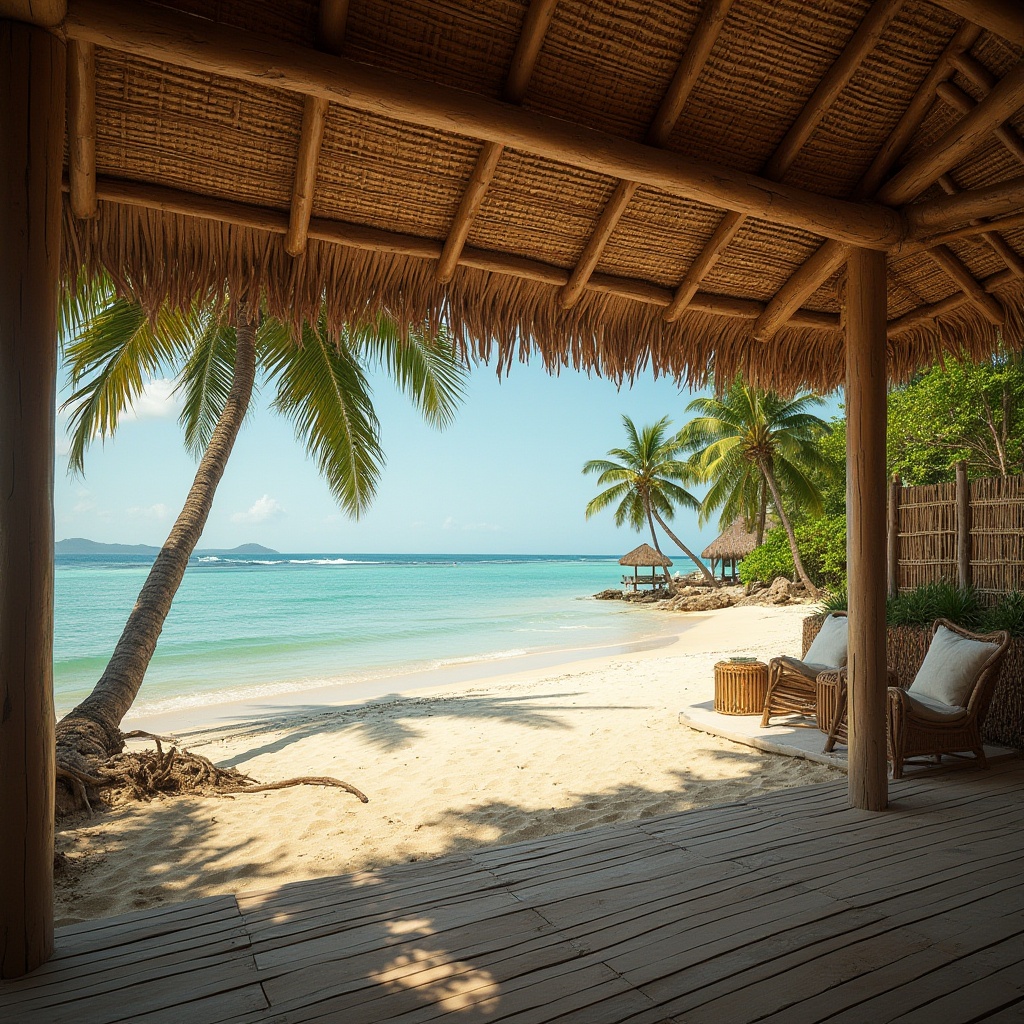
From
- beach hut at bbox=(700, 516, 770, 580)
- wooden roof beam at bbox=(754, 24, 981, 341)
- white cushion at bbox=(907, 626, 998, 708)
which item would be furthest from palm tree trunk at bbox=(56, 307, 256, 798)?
beach hut at bbox=(700, 516, 770, 580)

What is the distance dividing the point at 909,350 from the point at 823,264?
3.78ft

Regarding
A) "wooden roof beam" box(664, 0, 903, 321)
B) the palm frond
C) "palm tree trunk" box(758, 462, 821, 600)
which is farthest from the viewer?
"palm tree trunk" box(758, 462, 821, 600)

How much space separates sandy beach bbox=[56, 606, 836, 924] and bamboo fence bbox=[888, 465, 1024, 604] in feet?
7.05

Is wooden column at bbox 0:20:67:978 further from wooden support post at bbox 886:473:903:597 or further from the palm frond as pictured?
wooden support post at bbox 886:473:903:597

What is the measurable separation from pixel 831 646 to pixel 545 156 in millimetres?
3885

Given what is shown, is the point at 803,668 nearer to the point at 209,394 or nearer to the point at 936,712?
the point at 936,712

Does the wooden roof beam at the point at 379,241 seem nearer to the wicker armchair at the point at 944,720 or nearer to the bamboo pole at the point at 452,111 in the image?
the bamboo pole at the point at 452,111

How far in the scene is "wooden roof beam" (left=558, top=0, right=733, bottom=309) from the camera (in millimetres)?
2198

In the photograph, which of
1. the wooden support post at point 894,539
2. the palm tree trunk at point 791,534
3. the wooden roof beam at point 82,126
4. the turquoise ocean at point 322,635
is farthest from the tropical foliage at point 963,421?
the wooden roof beam at point 82,126

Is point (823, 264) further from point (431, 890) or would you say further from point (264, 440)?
point (264, 440)

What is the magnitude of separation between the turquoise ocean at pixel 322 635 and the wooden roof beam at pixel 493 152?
25.3ft

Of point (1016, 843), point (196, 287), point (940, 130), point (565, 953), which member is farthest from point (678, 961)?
point (940, 130)

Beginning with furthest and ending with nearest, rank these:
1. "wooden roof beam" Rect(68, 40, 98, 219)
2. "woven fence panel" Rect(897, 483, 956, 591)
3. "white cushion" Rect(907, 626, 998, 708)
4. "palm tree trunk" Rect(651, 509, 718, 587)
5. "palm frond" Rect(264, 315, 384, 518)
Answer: "palm tree trunk" Rect(651, 509, 718, 587) < "palm frond" Rect(264, 315, 384, 518) < "woven fence panel" Rect(897, 483, 956, 591) < "white cushion" Rect(907, 626, 998, 708) < "wooden roof beam" Rect(68, 40, 98, 219)

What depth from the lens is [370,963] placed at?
1791 mm
